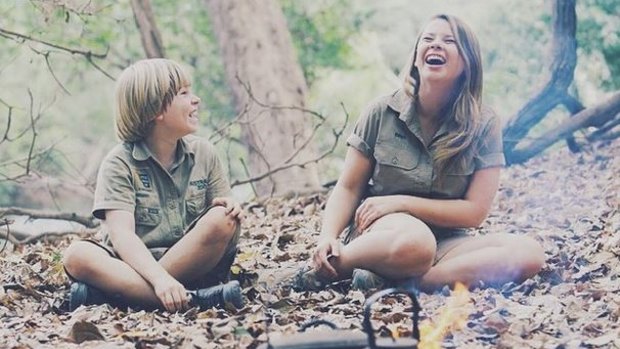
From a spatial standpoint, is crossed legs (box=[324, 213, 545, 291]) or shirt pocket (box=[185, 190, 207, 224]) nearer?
crossed legs (box=[324, 213, 545, 291])

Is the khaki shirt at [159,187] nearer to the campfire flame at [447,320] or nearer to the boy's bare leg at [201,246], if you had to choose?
the boy's bare leg at [201,246]

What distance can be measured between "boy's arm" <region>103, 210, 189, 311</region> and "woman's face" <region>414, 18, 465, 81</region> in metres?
1.35

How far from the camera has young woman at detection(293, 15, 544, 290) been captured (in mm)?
3893

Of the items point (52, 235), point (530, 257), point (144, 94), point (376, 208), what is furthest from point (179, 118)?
point (52, 235)

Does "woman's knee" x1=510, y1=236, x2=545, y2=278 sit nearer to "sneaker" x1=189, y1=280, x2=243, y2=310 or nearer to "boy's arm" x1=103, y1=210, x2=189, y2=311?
"sneaker" x1=189, y1=280, x2=243, y2=310

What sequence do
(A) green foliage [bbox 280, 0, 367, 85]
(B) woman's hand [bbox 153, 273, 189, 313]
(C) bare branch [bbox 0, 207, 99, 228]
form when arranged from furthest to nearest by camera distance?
(A) green foliage [bbox 280, 0, 367, 85] → (C) bare branch [bbox 0, 207, 99, 228] → (B) woman's hand [bbox 153, 273, 189, 313]

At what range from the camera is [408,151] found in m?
4.07

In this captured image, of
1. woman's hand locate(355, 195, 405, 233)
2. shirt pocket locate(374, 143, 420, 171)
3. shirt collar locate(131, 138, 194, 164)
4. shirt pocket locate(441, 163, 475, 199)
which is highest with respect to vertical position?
shirt collar locate(131, 138, 194, 164)

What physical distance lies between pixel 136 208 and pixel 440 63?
4.61 feet

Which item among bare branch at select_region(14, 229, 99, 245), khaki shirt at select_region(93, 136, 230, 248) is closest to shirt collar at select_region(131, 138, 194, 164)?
khaki shirt at select_region(93, 136, 230, 248)

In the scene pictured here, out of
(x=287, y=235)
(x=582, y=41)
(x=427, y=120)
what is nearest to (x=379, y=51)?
(x=582, y=41)

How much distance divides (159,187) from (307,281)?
741mm

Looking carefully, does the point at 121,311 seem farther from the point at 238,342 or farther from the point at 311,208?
the point at 311,208

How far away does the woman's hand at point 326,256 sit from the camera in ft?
12.7
